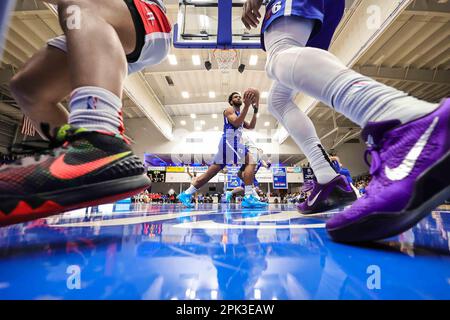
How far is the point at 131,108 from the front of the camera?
418 inches

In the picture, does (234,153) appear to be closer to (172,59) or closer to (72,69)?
(72,69)

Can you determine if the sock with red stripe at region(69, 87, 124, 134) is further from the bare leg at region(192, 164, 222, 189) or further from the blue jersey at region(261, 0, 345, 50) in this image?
the bare leg at region(192, 164, 222, 189)

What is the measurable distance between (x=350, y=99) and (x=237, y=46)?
2.62 m

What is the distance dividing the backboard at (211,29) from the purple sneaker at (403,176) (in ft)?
7.98

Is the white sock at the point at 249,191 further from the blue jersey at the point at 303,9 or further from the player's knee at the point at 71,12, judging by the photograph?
the player's knee at the point at 71,12

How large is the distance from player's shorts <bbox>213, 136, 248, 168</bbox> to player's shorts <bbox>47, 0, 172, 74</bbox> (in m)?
2.16

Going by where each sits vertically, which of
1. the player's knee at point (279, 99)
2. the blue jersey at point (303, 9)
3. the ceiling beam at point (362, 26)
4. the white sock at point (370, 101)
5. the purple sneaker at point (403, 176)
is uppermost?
the ceiling beam at point (362, 26)

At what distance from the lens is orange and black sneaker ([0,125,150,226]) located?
0.39 m

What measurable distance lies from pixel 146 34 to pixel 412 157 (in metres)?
0.74

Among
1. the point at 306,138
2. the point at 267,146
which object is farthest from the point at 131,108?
the point at 306,138

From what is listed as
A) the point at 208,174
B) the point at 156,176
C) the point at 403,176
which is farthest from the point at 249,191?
the point at 156,176

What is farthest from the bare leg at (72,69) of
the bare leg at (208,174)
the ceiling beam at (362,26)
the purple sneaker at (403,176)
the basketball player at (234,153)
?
the ceiling beam at (362,26)

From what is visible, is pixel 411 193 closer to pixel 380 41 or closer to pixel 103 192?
pixel 103 192

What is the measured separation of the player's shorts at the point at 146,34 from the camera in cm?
71
